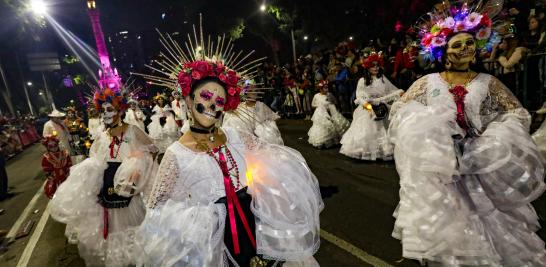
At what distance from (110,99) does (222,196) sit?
342 centimetres

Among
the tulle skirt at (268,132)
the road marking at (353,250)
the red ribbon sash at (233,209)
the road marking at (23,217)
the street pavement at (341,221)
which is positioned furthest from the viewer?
the road marking at (23,217)

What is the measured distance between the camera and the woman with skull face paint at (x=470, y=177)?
9.77ft

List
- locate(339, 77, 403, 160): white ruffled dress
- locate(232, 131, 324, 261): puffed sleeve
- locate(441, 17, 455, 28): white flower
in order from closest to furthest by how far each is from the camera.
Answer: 1. locate(232, 131, 324, 261): puffed sleeve
2. locate(441, 17, 455, 28): white flower
3. locate(339, 77, 403, 160): white ruffled dress

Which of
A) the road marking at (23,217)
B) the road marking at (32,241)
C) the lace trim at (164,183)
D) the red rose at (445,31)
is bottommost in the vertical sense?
the road marking at (23,217)

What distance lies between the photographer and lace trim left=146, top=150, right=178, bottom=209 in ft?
8.41

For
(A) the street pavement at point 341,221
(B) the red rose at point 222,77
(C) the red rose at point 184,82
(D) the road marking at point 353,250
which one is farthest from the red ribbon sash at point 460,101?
(C) the red rose at point 184,82

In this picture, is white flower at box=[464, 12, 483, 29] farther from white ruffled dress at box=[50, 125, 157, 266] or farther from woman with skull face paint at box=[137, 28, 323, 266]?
white ruffled dress at box=[50, 125, 157, 266]

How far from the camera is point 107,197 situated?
4.94 meters

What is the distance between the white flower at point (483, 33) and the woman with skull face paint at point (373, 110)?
4206 millimetres

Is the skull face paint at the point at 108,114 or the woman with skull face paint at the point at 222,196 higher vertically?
the skull face paint at the point at 108,114

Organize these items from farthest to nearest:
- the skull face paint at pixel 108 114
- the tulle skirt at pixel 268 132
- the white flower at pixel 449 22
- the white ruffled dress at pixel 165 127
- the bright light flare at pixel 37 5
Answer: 1. the bright light flare at pixel 37 5
2. the white ruffled dress at pixel 165 127
3. the tulle skirt at pixel 268 132
4. the skull face paint at pixel 108 114
5. the white flower at pixel 449 22

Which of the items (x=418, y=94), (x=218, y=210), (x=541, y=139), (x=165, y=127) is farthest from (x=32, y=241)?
(x=541, y=139)

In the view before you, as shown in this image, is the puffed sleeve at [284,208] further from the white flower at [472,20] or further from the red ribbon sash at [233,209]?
the white flower at [472,20]

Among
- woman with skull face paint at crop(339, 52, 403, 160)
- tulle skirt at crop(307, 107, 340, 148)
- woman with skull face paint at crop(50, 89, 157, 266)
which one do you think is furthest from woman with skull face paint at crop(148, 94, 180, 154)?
woman with skull face paint at crop(50, 89, 157, 266)
